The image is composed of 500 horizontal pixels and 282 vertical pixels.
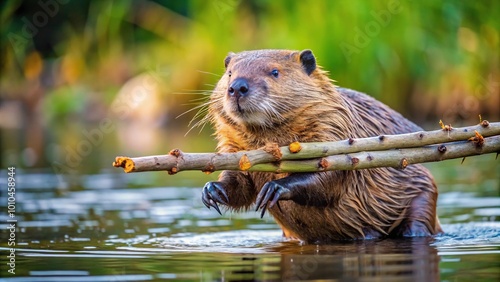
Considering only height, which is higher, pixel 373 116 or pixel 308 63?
pixel 308 63

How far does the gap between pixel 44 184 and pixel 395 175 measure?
4750 millimetres

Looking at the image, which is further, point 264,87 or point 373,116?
point 373,116

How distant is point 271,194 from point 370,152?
22.6 inches

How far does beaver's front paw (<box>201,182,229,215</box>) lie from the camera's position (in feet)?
18.6

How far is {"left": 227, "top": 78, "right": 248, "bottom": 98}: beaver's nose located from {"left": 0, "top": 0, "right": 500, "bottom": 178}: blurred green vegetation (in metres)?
5.04

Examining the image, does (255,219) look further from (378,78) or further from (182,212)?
(378,78)

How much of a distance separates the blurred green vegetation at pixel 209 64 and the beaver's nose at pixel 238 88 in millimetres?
5039

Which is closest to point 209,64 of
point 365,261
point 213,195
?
point 213,195

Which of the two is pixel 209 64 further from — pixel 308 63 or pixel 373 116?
pixel 308 63

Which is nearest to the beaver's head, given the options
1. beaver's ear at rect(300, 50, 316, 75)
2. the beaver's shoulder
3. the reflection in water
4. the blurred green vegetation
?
beaver's ear at rect(300, 50, 316, 75)

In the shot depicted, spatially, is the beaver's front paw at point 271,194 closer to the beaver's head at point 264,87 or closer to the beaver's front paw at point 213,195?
the beaver's front paw at point 213,195

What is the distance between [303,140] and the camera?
5.97 m

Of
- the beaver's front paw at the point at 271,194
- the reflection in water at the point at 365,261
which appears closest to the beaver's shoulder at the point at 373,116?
the reflection in water at the point at 365,261

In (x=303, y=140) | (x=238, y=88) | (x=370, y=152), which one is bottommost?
(x=370, y=152)
